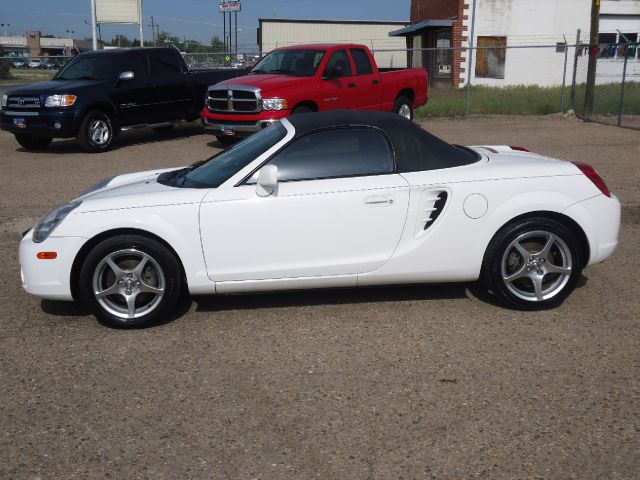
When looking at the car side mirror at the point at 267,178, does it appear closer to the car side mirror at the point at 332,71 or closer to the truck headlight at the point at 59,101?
the car side mirror at the point at 332,71

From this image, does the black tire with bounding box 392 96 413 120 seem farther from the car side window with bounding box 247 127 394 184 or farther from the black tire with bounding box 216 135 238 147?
the car side window with bounding box 247 127 394 184

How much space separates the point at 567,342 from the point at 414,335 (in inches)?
38.8

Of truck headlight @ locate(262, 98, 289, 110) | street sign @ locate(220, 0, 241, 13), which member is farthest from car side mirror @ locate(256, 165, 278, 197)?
street sign @ locate(220, 0, 241, 13)

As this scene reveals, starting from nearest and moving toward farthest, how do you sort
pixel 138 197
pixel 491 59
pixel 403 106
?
pixel 138 197
pixel 403 106
pixel 491 59

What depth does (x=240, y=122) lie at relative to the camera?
1297cm

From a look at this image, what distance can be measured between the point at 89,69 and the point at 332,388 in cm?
1233

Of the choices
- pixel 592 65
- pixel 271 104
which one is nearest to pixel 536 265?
pixel 271 104

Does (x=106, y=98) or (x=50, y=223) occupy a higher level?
(x=106, y=98)

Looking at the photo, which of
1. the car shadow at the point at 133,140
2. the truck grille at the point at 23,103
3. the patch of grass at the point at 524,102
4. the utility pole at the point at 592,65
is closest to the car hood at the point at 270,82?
the car shadow at the point at 133,140

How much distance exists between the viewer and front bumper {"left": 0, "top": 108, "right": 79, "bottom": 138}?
1324 centimetres

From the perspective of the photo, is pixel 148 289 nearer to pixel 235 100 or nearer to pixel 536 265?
pixel 536 265

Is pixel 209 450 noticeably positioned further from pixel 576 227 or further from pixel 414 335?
pixel 576 227

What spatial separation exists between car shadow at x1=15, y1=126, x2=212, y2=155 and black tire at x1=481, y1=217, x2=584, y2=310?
10.5 meters

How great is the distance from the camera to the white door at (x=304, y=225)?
15.8ft
